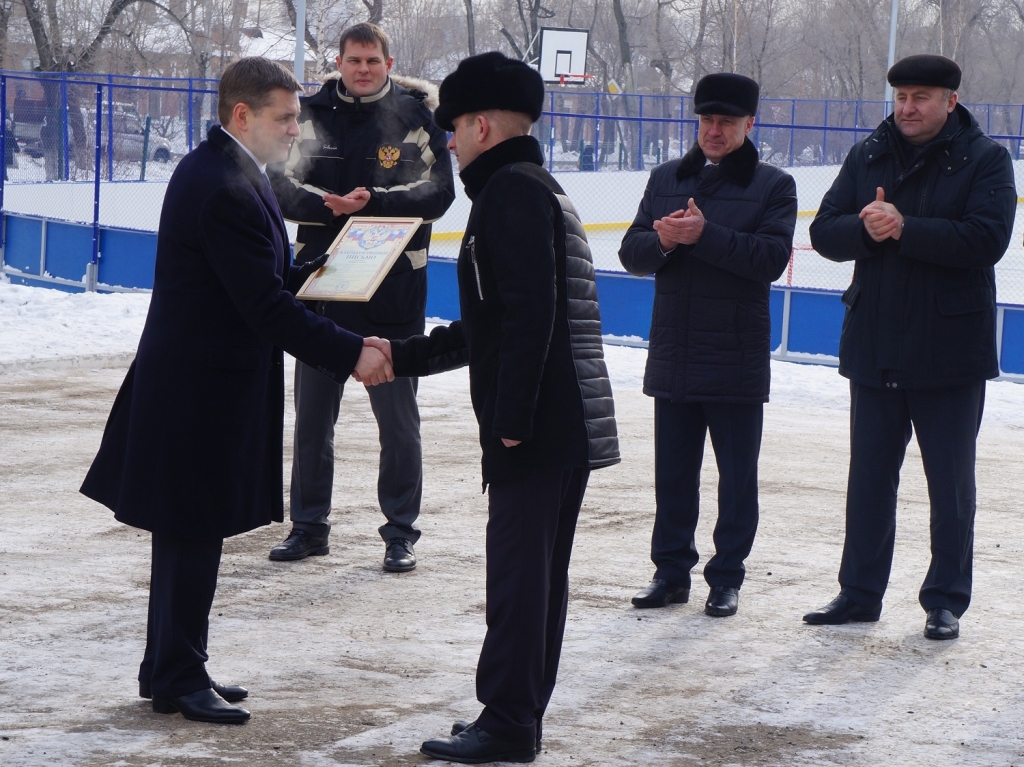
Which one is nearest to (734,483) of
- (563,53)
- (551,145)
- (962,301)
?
(962,301)

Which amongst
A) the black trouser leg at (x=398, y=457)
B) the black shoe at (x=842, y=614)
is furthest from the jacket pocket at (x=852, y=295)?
the black trouser leg at (x=398, y=457)

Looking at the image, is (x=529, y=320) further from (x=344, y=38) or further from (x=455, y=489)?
(x=455, y=489)

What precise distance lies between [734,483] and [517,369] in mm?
1807

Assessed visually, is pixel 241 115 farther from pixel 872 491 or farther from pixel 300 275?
pixel 872 491

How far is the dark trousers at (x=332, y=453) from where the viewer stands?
5.66m

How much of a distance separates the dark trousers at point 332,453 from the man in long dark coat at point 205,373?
1.82m

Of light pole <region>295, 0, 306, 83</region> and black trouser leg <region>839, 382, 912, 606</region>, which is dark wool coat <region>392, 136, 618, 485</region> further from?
light pole <region>295, 0, 306, 83</region>

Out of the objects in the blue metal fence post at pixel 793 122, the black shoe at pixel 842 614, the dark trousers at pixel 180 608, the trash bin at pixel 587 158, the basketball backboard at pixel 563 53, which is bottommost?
the black shoe at pixel 842 614

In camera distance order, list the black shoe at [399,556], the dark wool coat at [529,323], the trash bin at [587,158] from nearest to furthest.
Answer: the dark wool coat at [529,323], the black shoe at [399,556], the trash bin at [587,158]

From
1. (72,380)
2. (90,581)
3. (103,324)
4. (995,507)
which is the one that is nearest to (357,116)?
(90,581)

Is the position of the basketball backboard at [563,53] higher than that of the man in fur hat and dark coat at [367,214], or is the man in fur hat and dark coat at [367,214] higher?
the basketball backboard at [563,53]

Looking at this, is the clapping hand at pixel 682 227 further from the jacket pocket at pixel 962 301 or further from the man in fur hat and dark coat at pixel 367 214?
the man in fur hat and dark coat at pixel 367 214

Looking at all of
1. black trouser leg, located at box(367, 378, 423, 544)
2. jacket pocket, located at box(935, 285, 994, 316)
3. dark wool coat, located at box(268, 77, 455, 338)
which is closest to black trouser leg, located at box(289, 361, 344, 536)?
black trouser leg, located at box(367, 378, 423, 544)

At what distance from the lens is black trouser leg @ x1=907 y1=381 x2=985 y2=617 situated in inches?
188
